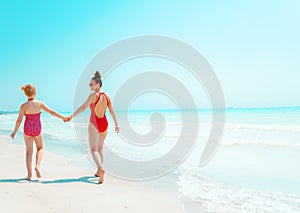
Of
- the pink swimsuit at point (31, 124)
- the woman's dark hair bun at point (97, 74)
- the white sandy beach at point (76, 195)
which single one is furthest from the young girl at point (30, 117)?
the woman's dark hair bun at point (97, 74)

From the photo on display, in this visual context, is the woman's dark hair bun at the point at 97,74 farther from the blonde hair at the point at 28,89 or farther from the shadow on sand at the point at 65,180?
the shadow on sand at the point at 65,180

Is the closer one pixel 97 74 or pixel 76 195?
pixel 76 195

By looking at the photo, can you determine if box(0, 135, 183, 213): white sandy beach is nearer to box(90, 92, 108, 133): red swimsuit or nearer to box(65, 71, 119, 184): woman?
box(65, 71, 119, 184): woman

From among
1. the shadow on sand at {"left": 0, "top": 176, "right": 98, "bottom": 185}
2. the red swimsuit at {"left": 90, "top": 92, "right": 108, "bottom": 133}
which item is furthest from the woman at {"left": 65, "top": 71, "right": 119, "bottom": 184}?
the shadow on sand at {"left": 0, "top": 176, "right": 98, "bottom": 185}

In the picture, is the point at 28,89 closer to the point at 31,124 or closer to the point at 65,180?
the point at 31,124

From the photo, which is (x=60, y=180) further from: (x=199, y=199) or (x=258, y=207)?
(x=258, y=207)

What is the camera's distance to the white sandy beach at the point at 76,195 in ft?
11.2

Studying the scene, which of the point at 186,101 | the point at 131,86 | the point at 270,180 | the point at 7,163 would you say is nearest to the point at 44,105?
the point at 7,163

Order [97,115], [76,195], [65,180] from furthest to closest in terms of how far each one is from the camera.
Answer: [97,115] → [65,180] → [76,195]

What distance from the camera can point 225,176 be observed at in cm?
546

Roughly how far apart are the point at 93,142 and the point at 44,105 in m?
1.21

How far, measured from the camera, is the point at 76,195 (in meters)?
3.92

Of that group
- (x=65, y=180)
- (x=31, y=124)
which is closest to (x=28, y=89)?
(x=31, y=124)

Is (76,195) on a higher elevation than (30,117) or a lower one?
lower
